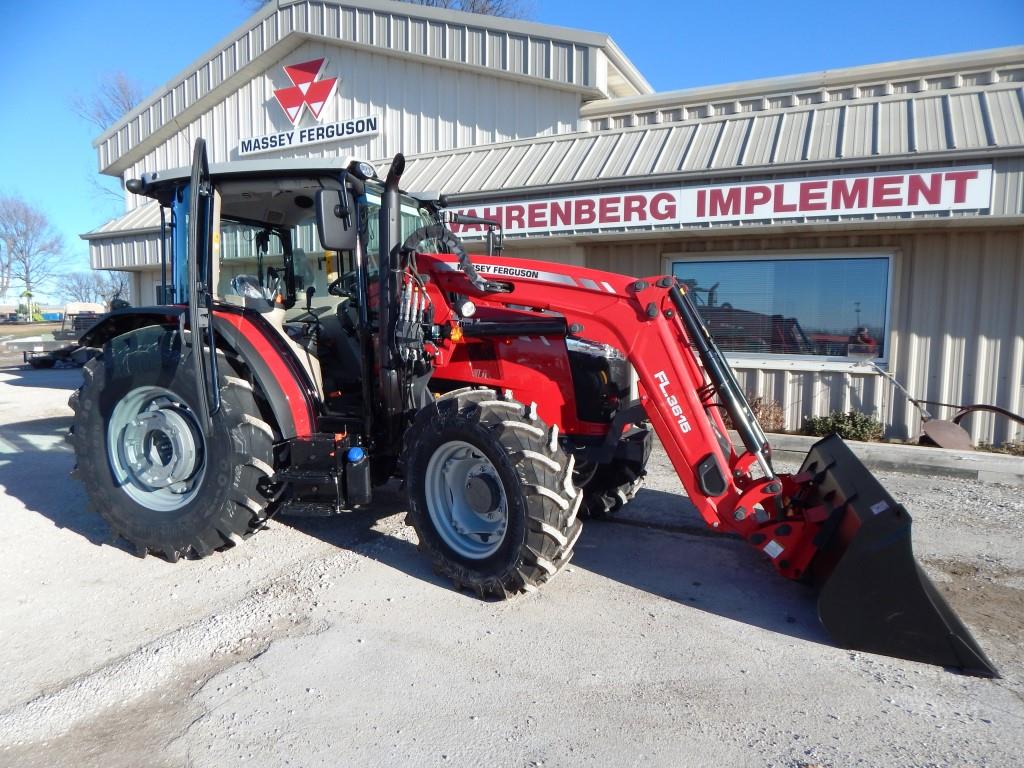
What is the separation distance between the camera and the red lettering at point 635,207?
25.1ft

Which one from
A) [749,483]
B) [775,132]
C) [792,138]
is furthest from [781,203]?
[749,483]

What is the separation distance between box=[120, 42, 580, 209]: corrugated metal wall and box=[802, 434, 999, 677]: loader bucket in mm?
7440

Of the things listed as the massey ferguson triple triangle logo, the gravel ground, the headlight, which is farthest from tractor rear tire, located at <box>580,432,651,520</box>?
the massey ferguson triple triangle logo

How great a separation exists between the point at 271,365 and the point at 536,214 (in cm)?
487

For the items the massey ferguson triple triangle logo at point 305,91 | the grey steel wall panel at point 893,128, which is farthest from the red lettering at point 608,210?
the massey ferguson triple triangle logo at point 305,91

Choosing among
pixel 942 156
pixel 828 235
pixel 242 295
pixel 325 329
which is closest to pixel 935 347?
pixel 828 235

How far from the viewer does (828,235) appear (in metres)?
7.69

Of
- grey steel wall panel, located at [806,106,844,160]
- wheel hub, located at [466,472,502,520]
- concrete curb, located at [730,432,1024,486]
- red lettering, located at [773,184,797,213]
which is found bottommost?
concrete curb, located at [730,432,1024,486]

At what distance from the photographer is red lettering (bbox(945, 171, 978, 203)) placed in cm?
634

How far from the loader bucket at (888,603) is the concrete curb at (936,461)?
3224 mm

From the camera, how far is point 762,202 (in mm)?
7086

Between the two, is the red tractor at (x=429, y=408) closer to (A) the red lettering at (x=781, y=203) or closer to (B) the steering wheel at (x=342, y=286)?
(B) the steering wheel at (x=342, y=286)

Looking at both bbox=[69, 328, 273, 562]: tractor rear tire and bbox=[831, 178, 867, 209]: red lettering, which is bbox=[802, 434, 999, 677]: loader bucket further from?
bbox=[831, 178, 867, 209]: red lettering

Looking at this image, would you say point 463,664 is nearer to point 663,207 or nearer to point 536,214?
point 663,207
